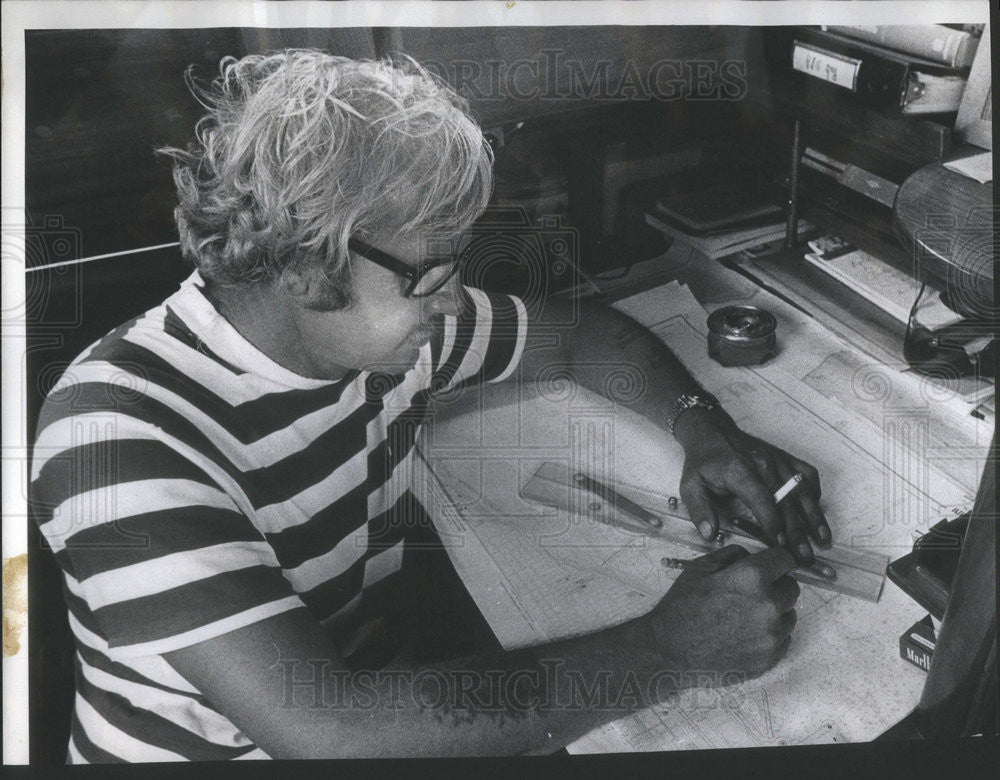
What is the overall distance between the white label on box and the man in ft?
1.32

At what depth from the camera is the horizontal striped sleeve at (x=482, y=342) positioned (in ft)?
3.45

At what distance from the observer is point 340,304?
1.00 m

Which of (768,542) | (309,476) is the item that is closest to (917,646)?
(768,542)

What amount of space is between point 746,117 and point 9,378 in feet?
3.00

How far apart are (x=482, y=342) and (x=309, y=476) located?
25cm

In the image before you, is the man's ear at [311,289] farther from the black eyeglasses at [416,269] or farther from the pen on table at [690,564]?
the pen on table at [690,564]

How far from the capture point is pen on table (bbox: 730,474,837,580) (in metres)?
0.97

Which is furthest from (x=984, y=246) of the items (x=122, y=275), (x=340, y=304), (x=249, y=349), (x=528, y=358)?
(x=122, y=275)

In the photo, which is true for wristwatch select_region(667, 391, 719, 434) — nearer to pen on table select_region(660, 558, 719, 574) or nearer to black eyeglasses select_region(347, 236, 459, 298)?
pen on table select_region(660, 558, 719, 574)

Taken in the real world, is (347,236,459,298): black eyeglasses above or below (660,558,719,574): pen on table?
above

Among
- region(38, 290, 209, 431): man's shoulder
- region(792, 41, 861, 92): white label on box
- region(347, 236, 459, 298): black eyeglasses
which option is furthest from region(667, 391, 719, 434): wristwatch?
region(38, 290, 209, 431): man's shoulder

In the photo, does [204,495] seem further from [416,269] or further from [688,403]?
[688,403]

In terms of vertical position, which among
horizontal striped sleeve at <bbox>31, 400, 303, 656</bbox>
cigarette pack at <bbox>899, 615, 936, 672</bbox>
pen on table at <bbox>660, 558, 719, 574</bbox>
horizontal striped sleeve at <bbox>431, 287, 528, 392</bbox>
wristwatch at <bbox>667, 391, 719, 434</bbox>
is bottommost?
cigarette pack at <bbox>899, 615, 936, 672</bbox>

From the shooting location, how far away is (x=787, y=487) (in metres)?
1.01
